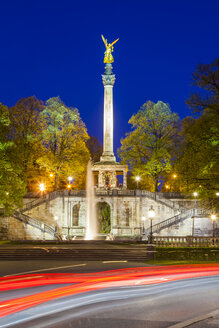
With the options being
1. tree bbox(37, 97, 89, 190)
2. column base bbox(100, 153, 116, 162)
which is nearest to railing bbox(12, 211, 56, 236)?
tree bbox(37, 97, 89, 190)

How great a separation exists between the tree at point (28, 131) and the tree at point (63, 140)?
1.09 metres

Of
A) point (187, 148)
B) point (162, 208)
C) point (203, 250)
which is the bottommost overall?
point (203, 250)

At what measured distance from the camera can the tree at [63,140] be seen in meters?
56.3

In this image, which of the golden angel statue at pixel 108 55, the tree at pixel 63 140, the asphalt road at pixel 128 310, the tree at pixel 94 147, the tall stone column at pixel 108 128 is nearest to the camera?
the asphalt road at pixel 128 310

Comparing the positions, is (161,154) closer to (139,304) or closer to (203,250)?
(203,250)

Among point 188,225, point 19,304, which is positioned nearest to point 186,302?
point 19,304

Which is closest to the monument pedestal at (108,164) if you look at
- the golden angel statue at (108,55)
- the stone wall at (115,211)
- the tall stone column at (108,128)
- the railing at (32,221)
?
the tall stone column at (108,128)

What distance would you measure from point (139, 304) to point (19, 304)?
3.89 m

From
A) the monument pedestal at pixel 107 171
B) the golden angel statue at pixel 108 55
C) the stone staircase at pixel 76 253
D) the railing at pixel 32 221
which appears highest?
the golden angel statue at pixel 108 55

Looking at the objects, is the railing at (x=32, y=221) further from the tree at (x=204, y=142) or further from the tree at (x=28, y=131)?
the tree at (x=204, y=142)

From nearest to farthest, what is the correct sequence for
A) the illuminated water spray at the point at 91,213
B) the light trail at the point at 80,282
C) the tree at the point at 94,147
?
the light trail at the point at 80,282 < the illuminated water spray at the point at 91,213 < the tree at the point at 94,147

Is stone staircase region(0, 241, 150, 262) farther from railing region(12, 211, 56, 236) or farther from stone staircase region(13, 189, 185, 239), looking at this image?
stone staircase region(13, 189, 185, 239)

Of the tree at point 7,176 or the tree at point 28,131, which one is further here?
the tree at point 28,131

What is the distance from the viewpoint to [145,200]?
50594 mm
